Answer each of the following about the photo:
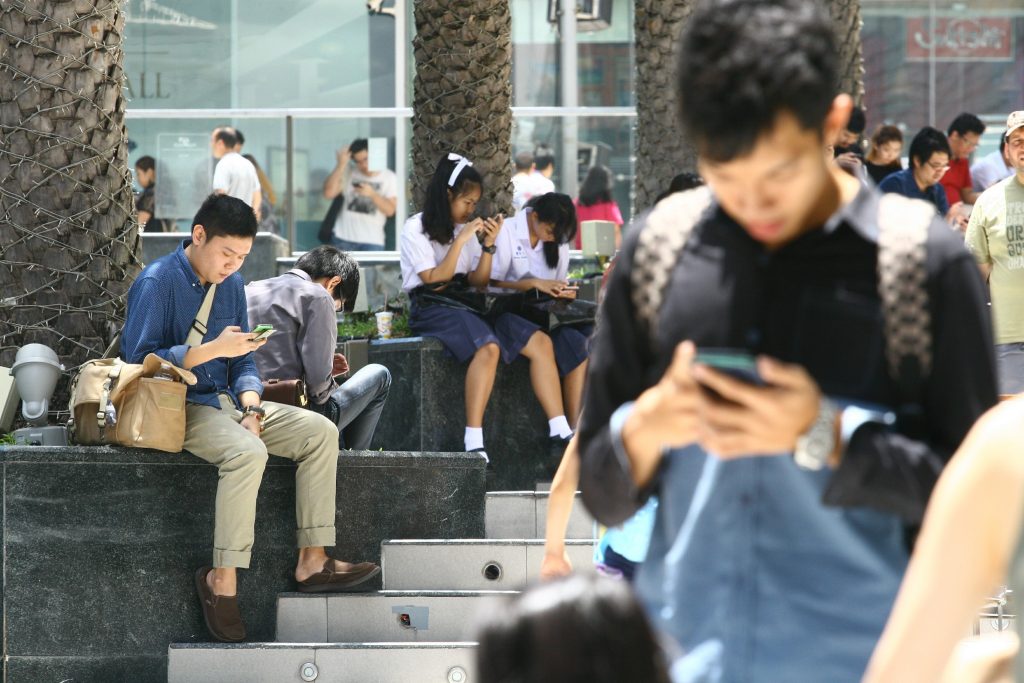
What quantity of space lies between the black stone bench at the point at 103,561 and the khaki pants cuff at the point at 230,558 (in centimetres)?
25

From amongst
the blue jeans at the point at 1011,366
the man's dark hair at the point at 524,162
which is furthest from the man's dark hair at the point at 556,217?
the man's dark hair at the point at 524,162

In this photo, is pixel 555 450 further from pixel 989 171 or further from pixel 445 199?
pixel 989 171

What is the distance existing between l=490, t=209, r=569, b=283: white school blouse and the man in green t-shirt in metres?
2.95

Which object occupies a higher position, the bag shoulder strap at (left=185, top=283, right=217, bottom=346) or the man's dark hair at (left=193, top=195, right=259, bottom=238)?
the man's dark hair at (left=193, top=195, right=259, bottom=238)

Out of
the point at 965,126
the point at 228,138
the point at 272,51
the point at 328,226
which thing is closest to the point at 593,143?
the point at 328,226

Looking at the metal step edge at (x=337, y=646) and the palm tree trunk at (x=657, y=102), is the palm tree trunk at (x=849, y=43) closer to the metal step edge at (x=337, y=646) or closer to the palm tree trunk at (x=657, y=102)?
the palm tree trunk at (x=657, y=102)

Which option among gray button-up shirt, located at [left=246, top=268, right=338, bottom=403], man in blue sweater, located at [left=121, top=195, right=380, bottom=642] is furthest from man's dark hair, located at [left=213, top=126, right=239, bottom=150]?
man in blue sweater, located at [left=121, top=195, right=380, bottom=642]

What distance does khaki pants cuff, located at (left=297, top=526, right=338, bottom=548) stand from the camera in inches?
292

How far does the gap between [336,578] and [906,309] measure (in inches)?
214

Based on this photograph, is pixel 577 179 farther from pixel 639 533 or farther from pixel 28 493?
pixel 639 533

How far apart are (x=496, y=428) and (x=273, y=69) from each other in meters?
10.7

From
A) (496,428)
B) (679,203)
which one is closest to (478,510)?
(496,428)

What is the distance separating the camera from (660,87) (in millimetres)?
12727

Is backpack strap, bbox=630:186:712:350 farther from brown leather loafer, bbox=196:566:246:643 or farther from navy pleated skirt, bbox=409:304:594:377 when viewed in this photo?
navy pleated skirt, bbox=409:304:594:377
